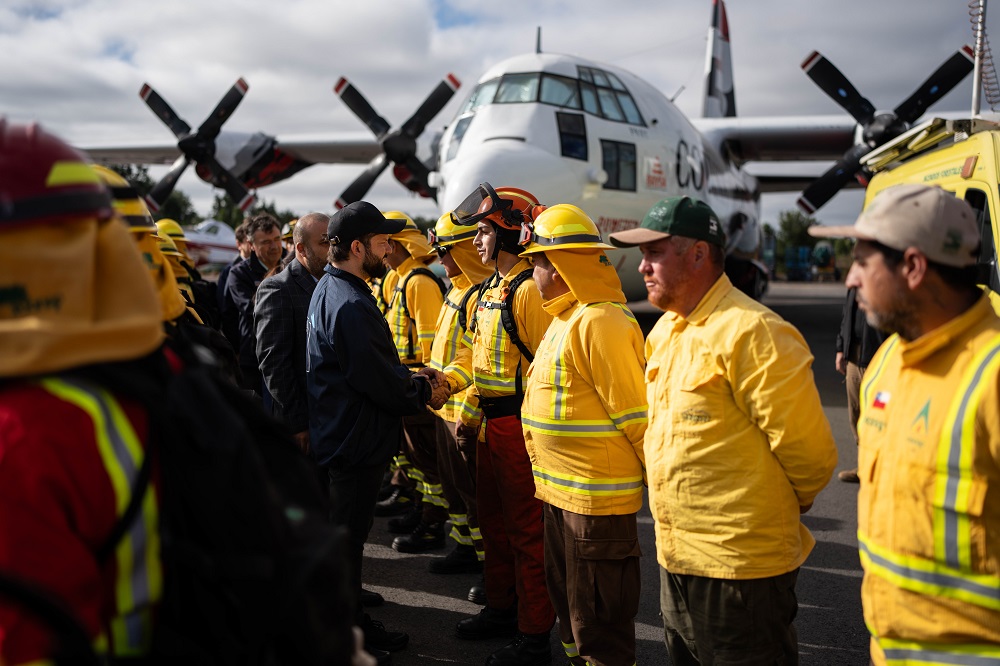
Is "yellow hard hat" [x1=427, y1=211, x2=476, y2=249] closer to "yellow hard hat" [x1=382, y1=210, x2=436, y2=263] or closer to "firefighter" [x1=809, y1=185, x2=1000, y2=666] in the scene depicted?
"yellow hard hat" [x1=382, y1=210, x2=436, y2=263]

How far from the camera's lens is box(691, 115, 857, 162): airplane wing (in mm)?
16094

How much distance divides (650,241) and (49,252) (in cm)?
189

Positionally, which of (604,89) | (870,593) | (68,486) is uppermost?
(604,89)

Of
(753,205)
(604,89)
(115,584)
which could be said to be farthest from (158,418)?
(753,205)

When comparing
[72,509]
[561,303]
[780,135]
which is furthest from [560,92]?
[72,509]

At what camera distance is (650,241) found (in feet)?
8.36

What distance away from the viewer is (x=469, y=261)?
15.7 feet

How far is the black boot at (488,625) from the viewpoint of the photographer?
12.8ft

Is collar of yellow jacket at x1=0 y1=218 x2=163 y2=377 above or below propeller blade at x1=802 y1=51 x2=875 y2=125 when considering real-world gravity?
below

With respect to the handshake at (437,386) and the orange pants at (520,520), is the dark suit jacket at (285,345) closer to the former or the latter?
the handshake at (437,386)

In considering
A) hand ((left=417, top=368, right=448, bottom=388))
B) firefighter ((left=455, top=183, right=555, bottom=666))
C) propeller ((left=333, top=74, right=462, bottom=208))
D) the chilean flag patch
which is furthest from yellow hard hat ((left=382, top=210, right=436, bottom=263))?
propeller ((left=333, top=74, right=462, bottom=208))

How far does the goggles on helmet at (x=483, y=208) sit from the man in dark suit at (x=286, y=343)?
3.36ft

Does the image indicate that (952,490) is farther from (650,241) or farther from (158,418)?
(158,418)

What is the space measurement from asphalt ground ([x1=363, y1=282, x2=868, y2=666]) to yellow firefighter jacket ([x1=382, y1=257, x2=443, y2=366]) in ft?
4.70
